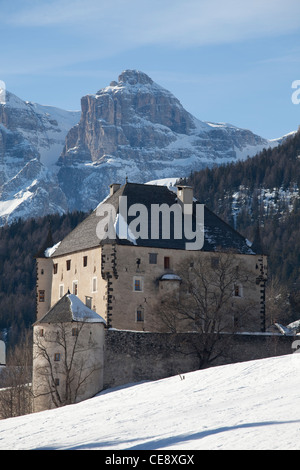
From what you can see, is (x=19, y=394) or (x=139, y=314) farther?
(x=139, y=314)

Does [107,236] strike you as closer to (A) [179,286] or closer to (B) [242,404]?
(A) [179,286]

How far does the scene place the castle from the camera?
261 feet

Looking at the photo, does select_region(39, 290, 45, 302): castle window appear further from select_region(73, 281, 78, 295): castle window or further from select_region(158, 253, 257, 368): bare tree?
select_region(158, 253, 257, 368): bare tree

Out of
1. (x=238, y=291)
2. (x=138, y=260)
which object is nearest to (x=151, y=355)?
(x=138, y=260)

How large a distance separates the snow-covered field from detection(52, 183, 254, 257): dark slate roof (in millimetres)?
19273

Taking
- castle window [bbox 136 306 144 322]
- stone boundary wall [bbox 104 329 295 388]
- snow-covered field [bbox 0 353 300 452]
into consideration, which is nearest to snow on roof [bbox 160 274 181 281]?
castle window [bbox 136 306 144 322]

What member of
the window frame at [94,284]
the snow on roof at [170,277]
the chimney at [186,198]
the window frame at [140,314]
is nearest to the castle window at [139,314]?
the window frame at [140,314]

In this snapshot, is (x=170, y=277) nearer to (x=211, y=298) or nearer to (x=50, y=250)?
(x=211, y=298)

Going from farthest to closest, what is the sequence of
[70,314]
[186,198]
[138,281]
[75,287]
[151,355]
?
[186,198]
[75,287]
[138,281]
[70,314]
[151,355]

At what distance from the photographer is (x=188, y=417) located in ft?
159

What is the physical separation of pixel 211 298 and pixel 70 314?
1440 centimetres

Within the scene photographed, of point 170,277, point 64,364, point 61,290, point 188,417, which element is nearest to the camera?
point 188,417
